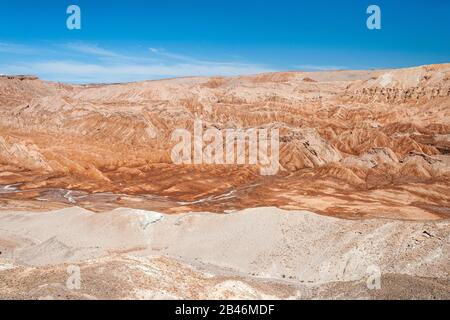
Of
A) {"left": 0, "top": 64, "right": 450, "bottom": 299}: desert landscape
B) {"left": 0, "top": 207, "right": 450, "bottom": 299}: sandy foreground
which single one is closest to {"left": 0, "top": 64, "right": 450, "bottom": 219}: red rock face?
{"left": 0, "top": 64, "right": 450, "bottom": 299}: desert landscape

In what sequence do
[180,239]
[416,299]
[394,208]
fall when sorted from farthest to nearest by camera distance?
[394,208], [180,239], [416,299]

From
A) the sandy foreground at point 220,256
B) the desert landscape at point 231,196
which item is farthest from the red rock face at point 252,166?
the sandy foreground at point 220,256

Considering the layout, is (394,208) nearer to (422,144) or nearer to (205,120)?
(422,144)

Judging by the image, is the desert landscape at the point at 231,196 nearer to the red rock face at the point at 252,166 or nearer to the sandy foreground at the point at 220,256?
the sandy foreground at the point at 220,256

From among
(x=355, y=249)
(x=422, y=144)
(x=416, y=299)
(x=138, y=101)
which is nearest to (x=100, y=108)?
(x=138, y=101)

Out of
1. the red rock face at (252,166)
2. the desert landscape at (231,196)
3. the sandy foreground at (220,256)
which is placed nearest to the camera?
the sandy foreground at (220,256)

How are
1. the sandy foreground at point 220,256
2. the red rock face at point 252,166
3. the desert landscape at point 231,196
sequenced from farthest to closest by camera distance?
1. the red rock face at point 252,166
2. the desert landscape at point 231,196
3. the sandy foreground at point 220,256
